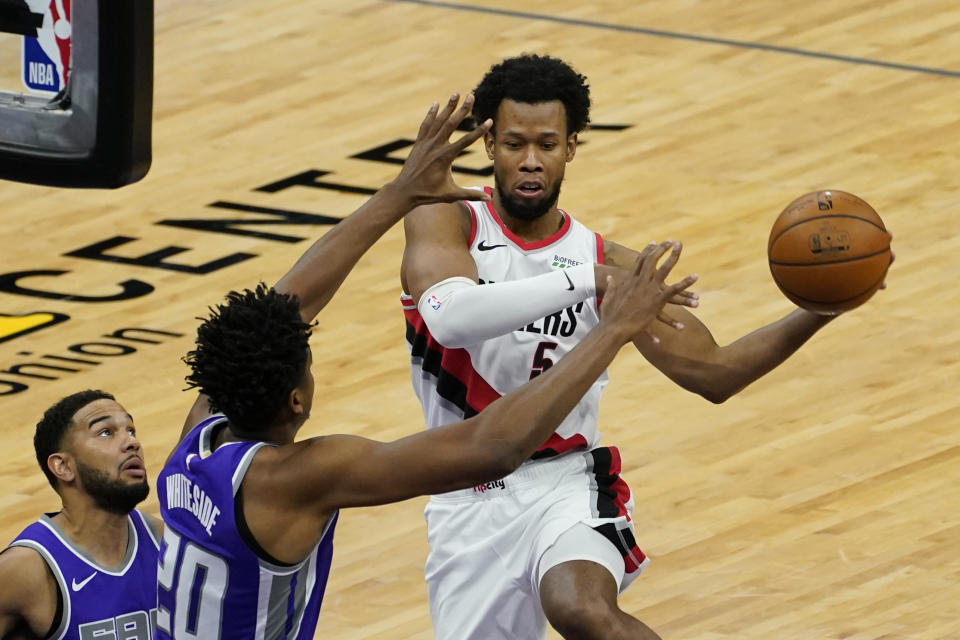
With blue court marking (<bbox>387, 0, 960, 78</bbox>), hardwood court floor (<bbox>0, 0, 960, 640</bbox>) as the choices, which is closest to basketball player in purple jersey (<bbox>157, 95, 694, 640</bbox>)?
hardwood court floor (<bbox>0, 0, 960, 640</bbox>)

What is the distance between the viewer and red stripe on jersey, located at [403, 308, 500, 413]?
5.64m

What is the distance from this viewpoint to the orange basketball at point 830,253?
5.43 metres

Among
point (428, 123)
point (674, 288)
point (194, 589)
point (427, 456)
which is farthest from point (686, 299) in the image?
point (194, 589)

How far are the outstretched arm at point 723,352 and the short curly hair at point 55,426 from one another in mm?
1522

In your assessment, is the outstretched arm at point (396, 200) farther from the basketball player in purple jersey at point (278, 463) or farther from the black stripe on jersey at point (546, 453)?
the black stripe on jersey at point (546, 453)

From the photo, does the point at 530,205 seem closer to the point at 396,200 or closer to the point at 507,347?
the point at 507,347

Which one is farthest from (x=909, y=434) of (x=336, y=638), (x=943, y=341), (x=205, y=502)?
(x=205, y=502)

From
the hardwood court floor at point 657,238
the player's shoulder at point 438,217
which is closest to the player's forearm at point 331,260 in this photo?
the player's shoulder at point 438,217

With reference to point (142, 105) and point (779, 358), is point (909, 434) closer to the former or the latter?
point (779, 358)

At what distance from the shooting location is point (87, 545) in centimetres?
533

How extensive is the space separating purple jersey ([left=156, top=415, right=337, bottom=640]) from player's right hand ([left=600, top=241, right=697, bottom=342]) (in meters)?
0.77

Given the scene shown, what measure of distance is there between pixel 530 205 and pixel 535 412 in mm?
1392

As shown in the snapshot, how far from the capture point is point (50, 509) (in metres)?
7.92

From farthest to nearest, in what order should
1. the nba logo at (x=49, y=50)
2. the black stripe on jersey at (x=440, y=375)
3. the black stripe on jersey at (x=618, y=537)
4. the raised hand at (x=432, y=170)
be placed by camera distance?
the black stripe on jersey at (x=440, y=375) < the black stripe on jersey at (x=618, y=537) < the raised hand at (x=432, y=170) < the nba logo at (x=49, y=50)
